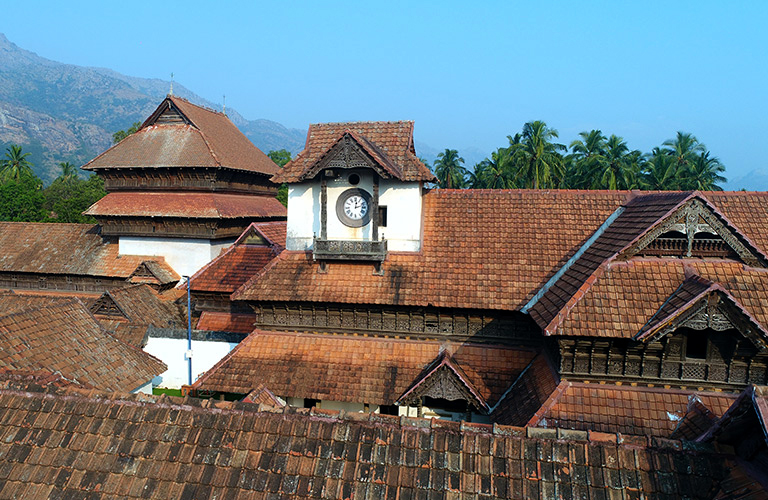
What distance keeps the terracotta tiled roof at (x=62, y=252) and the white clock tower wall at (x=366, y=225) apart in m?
15.6

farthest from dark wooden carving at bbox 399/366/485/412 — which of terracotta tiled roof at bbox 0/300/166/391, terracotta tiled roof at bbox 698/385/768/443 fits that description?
terracotta tiled roof at bbox 0/300/166/391

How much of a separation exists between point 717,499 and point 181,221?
27.3m

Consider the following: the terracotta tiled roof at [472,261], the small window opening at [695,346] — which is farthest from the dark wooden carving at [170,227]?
the small window opening at [695,346]

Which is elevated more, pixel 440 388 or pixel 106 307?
pixel 106 307

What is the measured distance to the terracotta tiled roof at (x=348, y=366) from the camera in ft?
41.1

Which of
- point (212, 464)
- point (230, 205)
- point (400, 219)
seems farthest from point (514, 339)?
point (230, 205)

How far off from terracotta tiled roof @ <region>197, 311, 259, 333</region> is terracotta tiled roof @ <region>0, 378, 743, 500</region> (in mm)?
13778

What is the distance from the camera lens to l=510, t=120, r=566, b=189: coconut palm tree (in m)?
45.0

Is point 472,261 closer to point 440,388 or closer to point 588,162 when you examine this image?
point 440,388

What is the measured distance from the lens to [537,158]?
45.1 meters

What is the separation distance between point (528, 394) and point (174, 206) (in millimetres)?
23094

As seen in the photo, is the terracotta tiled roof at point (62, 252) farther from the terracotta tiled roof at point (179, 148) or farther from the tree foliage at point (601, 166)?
the tree foliage at point (601, 166)

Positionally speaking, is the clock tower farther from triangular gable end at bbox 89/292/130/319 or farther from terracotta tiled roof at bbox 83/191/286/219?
terracotta tiled roof at bbox 83/191/286/219

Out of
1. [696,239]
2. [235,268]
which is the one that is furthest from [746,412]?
[235,268]
